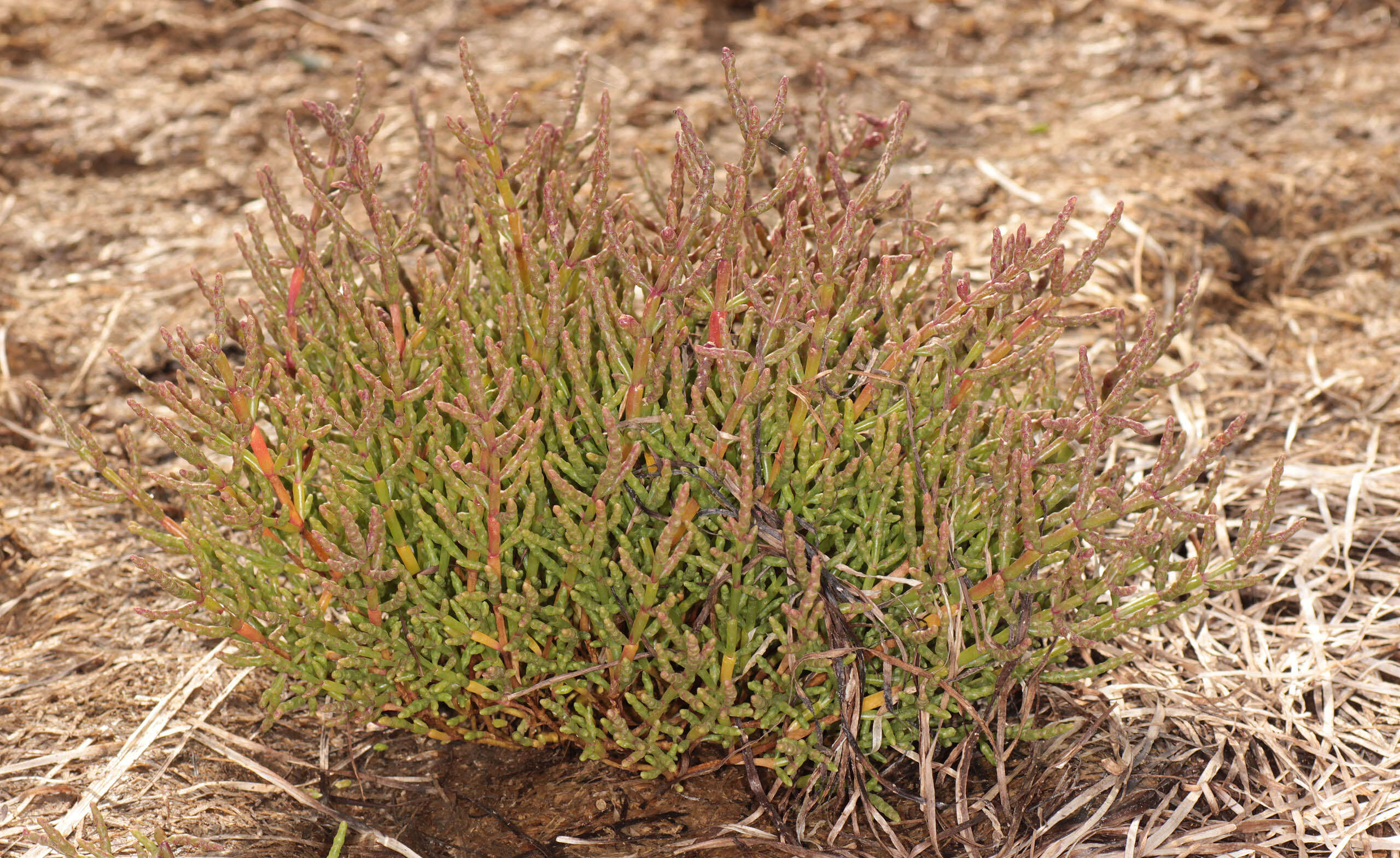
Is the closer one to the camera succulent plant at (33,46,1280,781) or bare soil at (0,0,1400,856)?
succulent plant at (33,46,1280,781)

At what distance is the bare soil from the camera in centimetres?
229

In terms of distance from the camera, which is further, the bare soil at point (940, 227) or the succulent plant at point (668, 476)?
the bare soil at point (940, 227)

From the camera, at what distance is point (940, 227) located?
3938 millimetres

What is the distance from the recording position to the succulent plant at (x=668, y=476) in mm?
1870

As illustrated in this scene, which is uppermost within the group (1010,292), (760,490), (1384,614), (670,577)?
(1010,292)

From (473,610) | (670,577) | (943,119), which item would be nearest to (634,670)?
(670,577)

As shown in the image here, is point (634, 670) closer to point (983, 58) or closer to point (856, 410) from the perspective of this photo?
point (856, 410)

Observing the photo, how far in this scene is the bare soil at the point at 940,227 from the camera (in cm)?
229

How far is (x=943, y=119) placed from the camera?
4965mm

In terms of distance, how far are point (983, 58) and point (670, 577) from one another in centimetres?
434

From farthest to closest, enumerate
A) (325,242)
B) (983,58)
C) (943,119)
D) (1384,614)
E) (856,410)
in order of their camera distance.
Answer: (983,58) → (943,119) → (325,242) → (1384,614) → (856,410)

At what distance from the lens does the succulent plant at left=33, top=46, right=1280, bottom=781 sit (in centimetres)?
187

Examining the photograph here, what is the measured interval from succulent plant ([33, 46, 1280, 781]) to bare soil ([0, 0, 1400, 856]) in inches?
11.4

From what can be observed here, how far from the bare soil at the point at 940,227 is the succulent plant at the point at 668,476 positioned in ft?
0.95
